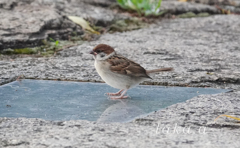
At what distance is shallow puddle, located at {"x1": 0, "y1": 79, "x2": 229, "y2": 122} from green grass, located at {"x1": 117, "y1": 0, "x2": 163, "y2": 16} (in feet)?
9.79

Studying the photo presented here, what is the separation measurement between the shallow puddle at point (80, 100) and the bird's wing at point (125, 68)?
16cm

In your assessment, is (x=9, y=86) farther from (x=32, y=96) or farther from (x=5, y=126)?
(x=5, y=126)

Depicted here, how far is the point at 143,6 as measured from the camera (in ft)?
20.1

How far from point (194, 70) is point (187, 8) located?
347 centimetres

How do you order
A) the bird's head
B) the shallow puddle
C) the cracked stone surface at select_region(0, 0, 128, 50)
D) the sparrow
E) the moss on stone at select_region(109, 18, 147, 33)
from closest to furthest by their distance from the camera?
the shallow puddle, the sparrow, the bird's head, the cracked stone surface at select_region(0, 0, 128, 50), the moss on stone at select_region(109, 18, 147, 33)

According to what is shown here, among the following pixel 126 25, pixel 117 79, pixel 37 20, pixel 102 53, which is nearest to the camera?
pixel 117 79

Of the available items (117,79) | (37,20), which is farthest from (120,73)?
(37,20)

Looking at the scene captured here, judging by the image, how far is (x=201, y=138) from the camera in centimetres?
212

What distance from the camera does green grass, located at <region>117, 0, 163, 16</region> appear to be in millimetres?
6109

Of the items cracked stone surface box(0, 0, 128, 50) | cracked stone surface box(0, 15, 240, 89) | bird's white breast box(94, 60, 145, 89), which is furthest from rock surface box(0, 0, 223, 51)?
bird's white breast box(94, 60, 145, 89)

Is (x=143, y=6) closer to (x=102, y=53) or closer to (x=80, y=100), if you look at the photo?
(x=102, y=53)

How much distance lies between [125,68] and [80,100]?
562 mm

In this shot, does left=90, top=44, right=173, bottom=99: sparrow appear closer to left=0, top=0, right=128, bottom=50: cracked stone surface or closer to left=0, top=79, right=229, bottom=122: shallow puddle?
left=0, top=79, right=229, bottom=122: shallow puddle

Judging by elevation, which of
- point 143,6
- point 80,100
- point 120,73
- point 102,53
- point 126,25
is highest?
point 143,6
